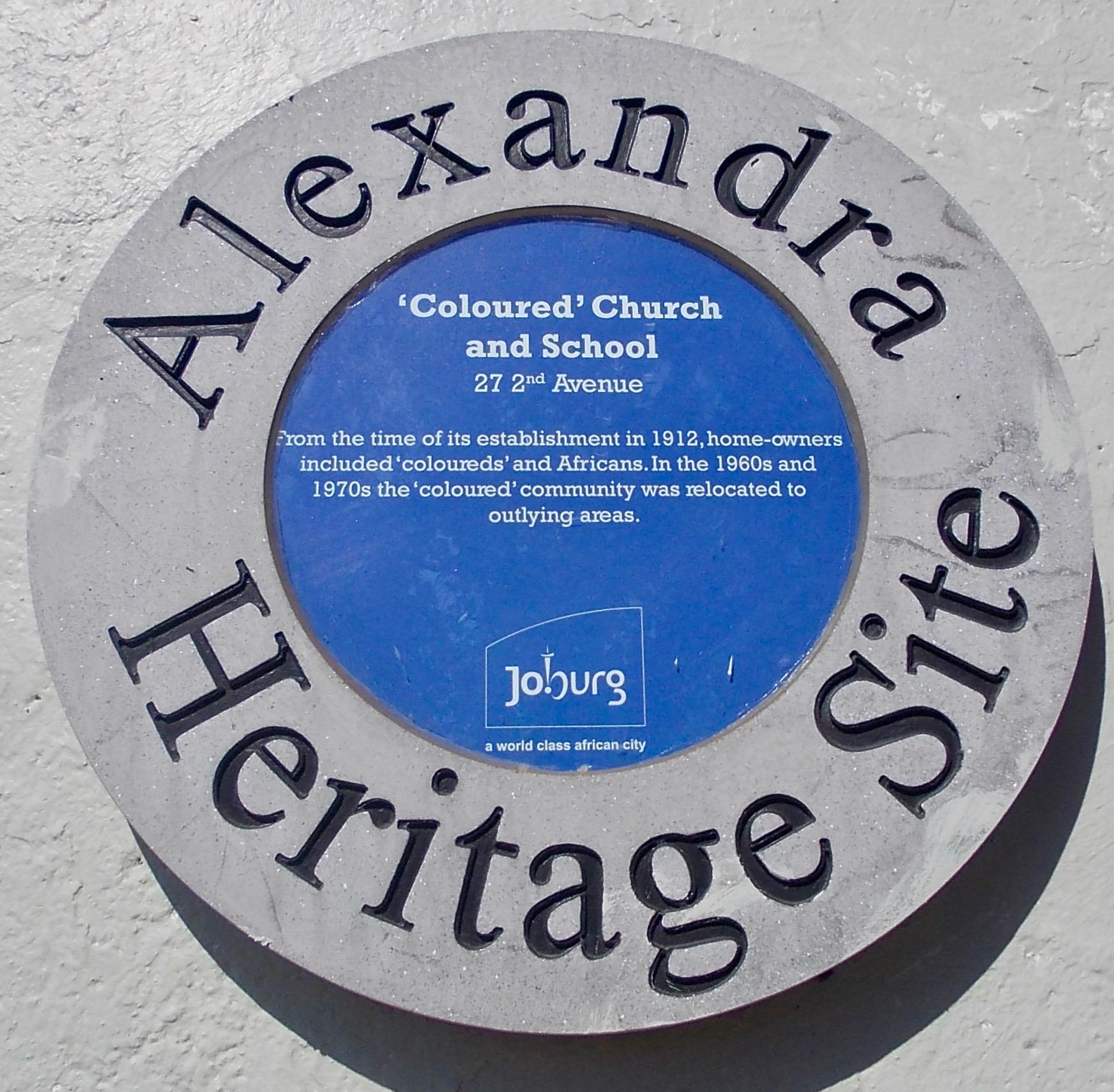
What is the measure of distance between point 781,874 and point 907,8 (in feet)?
6.35

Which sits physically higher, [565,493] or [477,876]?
[565,493]

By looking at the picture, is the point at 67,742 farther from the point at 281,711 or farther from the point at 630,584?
the point at 630,584

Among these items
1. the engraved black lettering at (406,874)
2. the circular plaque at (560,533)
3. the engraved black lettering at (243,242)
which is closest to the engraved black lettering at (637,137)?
the circular plaque at (560,533)

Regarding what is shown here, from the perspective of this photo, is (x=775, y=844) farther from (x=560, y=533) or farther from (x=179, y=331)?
(x=179, y=331)

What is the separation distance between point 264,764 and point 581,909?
590 millimetres

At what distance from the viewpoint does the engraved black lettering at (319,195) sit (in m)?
2.49

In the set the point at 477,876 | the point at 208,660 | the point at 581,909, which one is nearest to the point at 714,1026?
the point at 581,909

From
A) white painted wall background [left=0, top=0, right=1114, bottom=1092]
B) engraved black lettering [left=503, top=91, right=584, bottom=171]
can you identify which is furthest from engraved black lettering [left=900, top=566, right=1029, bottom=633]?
engraved black lettering [left=503, top=91, right=584, bottom=171]

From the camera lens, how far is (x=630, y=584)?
2338 mm

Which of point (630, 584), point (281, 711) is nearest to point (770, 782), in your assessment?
point (630, 584)

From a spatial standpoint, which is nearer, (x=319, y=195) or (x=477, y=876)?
(x=477, y=876)

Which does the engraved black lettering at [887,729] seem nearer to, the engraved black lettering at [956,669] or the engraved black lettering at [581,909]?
the engraved black lettering at [956,669]

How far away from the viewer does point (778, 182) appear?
254cm

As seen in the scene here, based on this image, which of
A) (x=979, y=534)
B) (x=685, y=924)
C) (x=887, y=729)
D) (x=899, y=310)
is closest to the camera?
(x=685, y=924)
